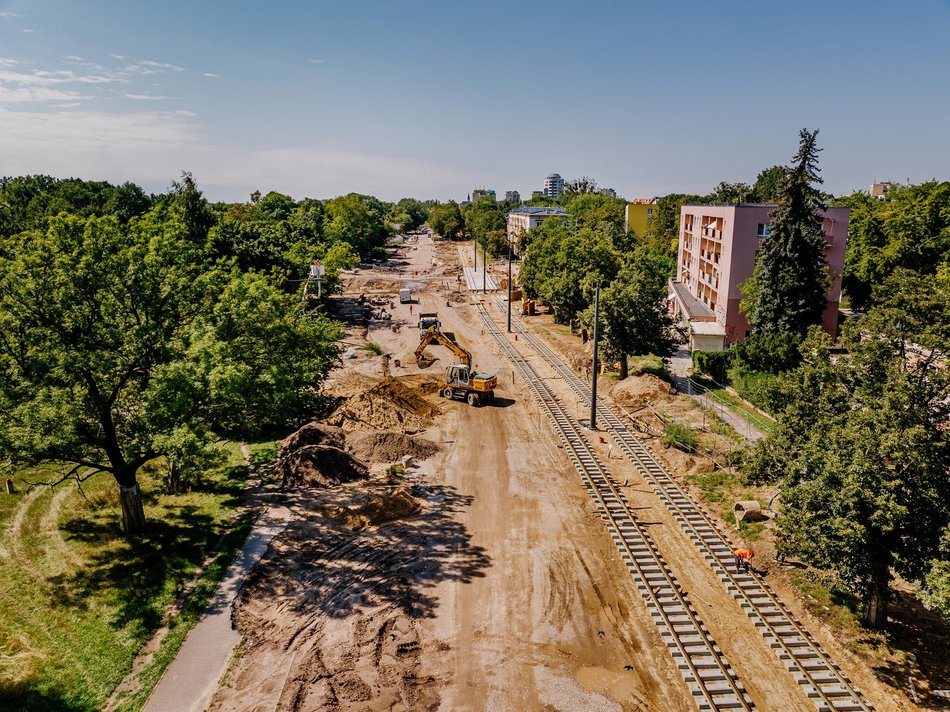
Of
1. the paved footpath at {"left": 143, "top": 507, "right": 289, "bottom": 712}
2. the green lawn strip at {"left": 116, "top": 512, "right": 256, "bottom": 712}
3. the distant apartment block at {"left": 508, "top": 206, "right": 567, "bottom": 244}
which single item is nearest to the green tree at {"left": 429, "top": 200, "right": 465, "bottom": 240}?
the distant apartment block at {"left": 508, "top": 206, "right": 567, "bottom": 244}

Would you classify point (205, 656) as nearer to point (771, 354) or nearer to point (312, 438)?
point (312, 438)

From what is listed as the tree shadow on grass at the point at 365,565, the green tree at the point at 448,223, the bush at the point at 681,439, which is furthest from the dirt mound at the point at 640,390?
the green tree at the point at 448,223

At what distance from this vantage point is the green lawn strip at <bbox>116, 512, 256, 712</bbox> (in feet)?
47.5

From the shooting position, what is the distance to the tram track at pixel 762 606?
14.6m

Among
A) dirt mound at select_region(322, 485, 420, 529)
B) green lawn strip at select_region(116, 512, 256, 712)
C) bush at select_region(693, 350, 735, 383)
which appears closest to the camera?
green lawn strip at select_region(116, 512, 256, 712)

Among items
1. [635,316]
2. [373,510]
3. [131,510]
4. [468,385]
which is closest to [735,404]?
[635,316]

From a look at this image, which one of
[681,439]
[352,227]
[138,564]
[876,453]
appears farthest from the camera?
[352,227]

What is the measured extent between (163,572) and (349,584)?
6412mm

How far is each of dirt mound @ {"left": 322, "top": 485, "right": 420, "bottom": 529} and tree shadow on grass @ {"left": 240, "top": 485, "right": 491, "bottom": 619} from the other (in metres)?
0.33

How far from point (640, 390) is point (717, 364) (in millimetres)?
7572

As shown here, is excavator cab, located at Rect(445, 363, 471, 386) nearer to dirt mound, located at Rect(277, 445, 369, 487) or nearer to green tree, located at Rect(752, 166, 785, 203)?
dirt mound, located at Rect(277, 445, 369, 487)

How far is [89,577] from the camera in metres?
18.6

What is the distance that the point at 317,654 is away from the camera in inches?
620

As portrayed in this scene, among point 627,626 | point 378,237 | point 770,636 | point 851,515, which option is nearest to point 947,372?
point 851,515
